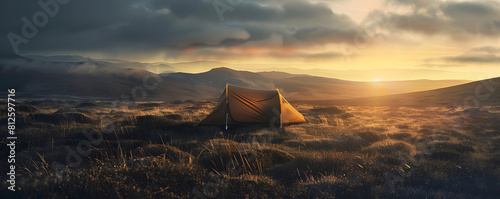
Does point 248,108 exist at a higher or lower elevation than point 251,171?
higher

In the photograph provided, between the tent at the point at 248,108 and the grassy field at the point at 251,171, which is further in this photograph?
the tent at the point at 248,108

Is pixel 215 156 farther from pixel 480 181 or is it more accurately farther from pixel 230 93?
pixel 230 93

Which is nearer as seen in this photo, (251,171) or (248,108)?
(251,171)

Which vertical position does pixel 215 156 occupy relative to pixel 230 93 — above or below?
below

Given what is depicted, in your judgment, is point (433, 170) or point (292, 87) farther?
point (292, 87)

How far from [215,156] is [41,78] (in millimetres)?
207439

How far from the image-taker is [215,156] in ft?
22.0

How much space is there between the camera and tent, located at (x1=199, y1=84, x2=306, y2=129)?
14812mm

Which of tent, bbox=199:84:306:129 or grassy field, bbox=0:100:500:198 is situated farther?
tent, bbox=199:84:306:129

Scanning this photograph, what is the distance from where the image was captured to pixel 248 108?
50.3ft

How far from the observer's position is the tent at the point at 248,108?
14.8m

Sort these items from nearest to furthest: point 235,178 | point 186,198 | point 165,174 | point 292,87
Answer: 1. point 186,198
2. point 165,174
3. point 235,178
4. point 292,87

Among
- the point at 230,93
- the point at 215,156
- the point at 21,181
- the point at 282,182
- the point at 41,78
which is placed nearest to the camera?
the point at 21,181

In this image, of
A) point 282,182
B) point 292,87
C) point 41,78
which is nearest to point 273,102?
point 282,182
